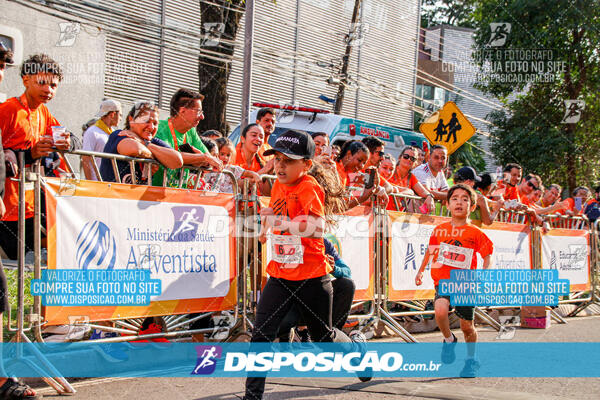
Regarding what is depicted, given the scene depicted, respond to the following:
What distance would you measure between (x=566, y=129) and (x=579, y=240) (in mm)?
10800

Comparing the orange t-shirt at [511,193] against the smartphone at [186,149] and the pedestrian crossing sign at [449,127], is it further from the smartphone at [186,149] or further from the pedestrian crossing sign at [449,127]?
the smartphone at [186,149]

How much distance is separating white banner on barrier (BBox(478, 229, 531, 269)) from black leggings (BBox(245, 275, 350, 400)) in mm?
5196

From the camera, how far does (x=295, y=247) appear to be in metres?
4.56

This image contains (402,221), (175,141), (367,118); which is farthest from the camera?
(367,118)

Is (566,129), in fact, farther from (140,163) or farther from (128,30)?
(140,163)

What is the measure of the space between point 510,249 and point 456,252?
3915mm

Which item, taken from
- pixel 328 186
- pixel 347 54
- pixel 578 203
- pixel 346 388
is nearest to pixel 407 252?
pixel 346 388

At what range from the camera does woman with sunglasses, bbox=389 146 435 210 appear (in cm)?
884

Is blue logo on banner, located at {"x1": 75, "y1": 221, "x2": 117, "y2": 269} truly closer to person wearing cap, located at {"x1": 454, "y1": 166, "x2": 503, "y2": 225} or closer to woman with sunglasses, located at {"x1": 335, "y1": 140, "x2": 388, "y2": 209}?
woman with sunglasses, located at {"x1": 335, "y1": 140, "x2": 388, "y2": 209}

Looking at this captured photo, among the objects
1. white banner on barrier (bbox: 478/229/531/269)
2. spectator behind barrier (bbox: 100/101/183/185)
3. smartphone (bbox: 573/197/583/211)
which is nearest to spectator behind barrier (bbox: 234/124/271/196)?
spectator behind barrier (bbox: 100/101/183/185)

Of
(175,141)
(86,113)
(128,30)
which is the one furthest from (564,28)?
(175,141)

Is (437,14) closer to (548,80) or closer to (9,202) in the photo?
(548,80)

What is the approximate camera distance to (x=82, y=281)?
498cm

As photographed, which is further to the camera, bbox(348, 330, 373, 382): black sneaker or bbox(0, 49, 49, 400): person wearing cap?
bbox(348, 330, 373, 382): black sneaker
